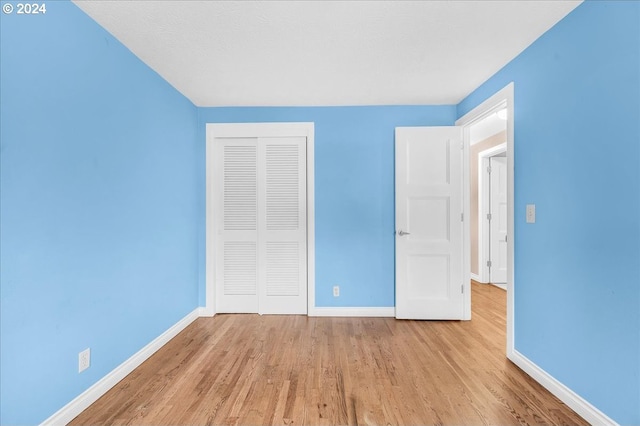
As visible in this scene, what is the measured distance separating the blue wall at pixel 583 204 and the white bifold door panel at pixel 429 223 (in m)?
0.85

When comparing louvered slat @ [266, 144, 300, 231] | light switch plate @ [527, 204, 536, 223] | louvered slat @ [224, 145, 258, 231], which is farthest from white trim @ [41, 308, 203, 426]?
light switch plate @ [527, 204, 536, 223]

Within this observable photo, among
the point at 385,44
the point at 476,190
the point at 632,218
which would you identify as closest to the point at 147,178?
the point at 385,44

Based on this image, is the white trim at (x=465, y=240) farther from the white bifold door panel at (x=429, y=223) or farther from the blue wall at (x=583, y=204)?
the blue wall at (x=583, y=204)

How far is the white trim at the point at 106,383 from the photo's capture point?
1518 mm

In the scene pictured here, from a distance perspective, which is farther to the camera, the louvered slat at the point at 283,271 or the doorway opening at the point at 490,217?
the doorway opening at the point at 490,217

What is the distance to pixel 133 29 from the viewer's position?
1.84 meters

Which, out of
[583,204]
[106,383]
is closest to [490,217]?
[583,204]

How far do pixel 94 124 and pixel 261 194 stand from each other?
167 cm

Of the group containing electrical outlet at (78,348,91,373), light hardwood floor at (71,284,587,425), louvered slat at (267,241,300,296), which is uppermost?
louvered slat at (267,241,300,296)

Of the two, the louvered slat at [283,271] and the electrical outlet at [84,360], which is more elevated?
the louvered slat at [283,271]

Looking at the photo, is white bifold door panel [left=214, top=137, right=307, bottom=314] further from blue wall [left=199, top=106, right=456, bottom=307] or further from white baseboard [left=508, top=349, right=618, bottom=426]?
white baseboard [left=508, top=349, right=618, bottom=426]

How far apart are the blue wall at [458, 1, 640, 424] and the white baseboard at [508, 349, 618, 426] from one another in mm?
35

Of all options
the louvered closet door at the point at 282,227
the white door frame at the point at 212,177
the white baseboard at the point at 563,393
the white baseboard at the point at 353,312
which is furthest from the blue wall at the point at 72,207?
the white baseboard at the point at 563,393

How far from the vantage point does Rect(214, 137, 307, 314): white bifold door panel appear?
3.18m
